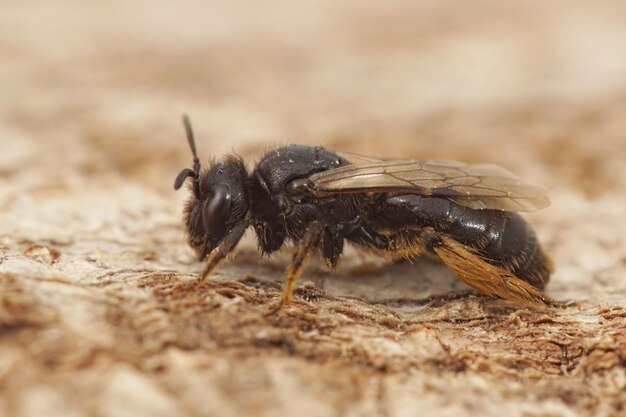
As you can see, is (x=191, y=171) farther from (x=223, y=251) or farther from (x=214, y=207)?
(x=223, y=251)

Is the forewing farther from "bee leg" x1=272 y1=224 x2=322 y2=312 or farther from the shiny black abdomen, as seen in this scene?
"bee leg" x1=272 y1=224 x2=322 y2=312

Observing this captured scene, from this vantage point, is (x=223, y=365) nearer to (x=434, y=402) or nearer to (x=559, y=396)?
(x=434, y=402)

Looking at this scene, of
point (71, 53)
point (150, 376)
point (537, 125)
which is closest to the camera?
point (150, 376)

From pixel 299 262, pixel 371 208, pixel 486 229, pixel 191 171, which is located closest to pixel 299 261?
pixel 299 262

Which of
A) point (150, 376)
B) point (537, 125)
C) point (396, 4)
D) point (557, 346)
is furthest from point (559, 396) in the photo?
point (396, 4)

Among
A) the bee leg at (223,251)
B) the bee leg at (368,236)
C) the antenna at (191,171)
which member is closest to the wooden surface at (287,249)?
the bee leg at (223,251)

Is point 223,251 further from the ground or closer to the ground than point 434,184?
closer to the ground

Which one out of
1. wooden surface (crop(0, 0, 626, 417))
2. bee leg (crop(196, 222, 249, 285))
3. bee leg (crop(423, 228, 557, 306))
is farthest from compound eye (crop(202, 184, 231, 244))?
bee leg (crop(423, 228, 557, 306))
